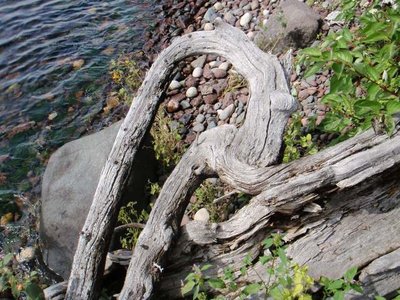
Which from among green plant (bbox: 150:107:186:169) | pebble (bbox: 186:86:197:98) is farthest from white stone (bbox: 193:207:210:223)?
pebble (bbox: 186:86:197:98)

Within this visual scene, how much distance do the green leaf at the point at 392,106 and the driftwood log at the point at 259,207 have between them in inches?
12.3

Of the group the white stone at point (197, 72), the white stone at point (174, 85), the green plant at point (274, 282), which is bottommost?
the green plant at point (274, 282)

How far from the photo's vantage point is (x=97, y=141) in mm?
4930

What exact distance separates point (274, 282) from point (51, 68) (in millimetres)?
5810

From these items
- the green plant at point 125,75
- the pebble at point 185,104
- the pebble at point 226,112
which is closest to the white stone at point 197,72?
the pebble at point 185,104

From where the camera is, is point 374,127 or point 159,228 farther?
point 159,228

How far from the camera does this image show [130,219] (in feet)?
14.8

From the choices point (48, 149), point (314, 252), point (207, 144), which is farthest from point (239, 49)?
point (48, 149)

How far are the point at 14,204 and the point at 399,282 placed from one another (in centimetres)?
408

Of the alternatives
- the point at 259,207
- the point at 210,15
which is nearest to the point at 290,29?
the point at 210,15

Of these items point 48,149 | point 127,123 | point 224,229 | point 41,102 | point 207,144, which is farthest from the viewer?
point 41,102

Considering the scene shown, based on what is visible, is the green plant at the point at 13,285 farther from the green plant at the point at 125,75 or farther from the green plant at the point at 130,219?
the green plant at the point at 125,75

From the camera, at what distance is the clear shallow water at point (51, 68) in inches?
238

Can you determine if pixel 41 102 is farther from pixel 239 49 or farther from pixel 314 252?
pixel 314 252
